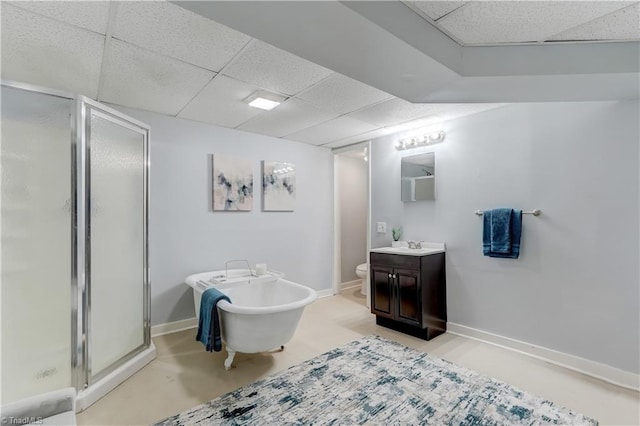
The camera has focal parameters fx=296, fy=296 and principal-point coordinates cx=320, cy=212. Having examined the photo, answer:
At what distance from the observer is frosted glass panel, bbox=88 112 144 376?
2.16 metres

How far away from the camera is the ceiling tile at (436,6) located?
149 cm

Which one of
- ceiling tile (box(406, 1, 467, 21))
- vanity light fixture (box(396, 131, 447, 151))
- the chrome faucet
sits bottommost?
the chrome faucet

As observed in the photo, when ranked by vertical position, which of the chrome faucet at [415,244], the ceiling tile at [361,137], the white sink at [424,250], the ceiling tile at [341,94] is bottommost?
the white sink at [424,250]

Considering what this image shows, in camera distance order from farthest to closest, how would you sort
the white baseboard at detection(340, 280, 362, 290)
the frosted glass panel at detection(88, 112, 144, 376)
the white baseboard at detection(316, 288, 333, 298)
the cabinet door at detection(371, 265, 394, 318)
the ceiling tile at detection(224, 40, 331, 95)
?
the white baseboard at detection(340, 280, 362, 290), the white baseboard at detection(316, 288, 333, 298), the cabinet door at detection(371, 265, 394, 318), the frosted glass panel at detection(88, 112, 144, 376), the ceiling tile at detection(224, 40, 331, 95)

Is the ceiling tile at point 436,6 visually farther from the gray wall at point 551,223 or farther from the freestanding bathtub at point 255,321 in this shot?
the freestanding bathtub at point 255,321

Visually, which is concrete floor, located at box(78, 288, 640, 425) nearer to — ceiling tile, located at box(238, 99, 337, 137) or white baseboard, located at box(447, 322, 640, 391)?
white baseboard, located at box(447, 322, 640, 391)

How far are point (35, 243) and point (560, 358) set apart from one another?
410 cm

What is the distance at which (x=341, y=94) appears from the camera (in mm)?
2580

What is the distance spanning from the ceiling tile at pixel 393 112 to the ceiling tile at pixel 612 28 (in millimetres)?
1182

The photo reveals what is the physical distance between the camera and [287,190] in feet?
13.7

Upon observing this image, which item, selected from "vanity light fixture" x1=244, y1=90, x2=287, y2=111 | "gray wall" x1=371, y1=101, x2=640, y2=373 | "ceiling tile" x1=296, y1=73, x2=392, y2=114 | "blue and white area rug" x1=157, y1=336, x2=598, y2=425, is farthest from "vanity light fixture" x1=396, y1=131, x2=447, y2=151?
"blue and white area rug" x1=157, y1=336, x2=598, y2=425

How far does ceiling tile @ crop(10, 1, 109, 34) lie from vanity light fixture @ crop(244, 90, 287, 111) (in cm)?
112

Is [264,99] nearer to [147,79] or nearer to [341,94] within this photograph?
[341,94]

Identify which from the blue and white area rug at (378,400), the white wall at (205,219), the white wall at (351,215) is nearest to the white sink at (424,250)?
the blue and white area rug at (378,400)
